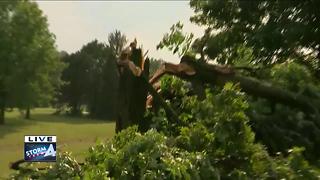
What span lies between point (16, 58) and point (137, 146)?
1746 inches

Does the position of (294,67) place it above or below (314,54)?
below

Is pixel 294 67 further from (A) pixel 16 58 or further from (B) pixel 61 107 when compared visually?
(B) pixel 61 107

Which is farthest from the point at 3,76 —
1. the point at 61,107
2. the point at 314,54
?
the point at 314,54

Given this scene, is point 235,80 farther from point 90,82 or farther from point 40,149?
point 90,82

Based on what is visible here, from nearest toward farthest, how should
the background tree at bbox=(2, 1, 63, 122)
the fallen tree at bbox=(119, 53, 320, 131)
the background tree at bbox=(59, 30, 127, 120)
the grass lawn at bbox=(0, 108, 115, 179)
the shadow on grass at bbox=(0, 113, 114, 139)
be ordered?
the fallen tree at bbox=(119, 53, 320, 131) → the grass lawn at bbox=(0, 108, 115, 179) → the shadow on grass at bbox=(0, 113, 114, 139) → the background tree at bbox=(2, 1, 63, 122) → the background tree at bbox=(59, 30, 127, 120)

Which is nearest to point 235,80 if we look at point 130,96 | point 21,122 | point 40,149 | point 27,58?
point 130,96

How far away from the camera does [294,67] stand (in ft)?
15.3

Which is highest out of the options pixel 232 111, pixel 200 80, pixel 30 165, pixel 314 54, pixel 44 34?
pixel 44 34

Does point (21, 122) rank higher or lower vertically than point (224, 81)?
lower

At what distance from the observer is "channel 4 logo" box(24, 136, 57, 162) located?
130 inches

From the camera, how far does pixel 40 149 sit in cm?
355

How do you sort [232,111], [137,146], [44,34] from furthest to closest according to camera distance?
[44,34], [232,111], [137,146]

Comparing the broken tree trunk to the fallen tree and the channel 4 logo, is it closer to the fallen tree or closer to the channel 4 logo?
the fallen tree

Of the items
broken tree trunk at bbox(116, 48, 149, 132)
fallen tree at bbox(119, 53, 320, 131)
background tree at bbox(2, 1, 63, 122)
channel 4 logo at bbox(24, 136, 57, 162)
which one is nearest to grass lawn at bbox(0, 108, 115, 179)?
channel 4 logo at bbox(24, 136, 57, 162)
